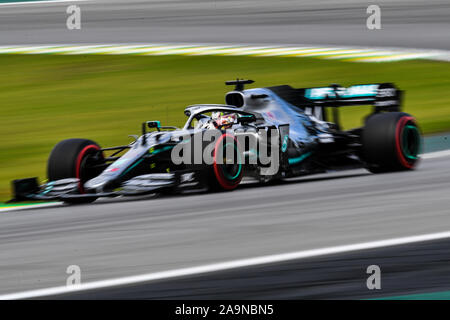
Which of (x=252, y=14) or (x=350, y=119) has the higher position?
(x=252, y=14)

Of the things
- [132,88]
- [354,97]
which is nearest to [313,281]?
[354,97]

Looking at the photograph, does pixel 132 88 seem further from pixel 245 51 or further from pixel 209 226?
pixel 209 226

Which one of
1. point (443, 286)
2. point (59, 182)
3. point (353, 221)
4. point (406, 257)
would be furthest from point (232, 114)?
point (443, 286)

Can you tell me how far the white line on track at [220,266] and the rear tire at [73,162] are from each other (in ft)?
9.78

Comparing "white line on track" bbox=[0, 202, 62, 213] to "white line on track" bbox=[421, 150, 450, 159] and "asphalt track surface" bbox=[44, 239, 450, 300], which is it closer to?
"asphalt track surface" bbox=[44, 239, 450, 300]

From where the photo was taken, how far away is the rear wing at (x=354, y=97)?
941 cm

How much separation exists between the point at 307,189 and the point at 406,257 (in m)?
2.85

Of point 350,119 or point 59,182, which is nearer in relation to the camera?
point 59,182

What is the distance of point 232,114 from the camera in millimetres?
8516

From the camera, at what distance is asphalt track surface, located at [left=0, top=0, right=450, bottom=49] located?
19219 mm

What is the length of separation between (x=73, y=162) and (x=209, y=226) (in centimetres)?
218

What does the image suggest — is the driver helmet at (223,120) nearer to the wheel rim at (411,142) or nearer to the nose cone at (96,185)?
the nose cone at (96,185)

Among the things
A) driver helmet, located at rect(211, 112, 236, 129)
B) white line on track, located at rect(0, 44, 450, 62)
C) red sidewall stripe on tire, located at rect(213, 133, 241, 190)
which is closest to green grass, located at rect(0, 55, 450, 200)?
white line on track, located at rect(0, 44, 450, 62)
